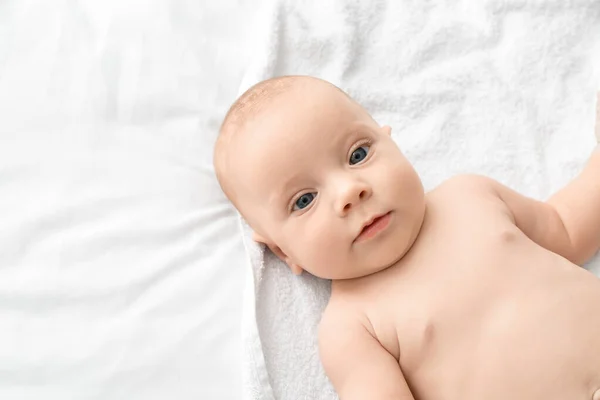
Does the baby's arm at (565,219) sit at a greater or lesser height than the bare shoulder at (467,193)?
lesser

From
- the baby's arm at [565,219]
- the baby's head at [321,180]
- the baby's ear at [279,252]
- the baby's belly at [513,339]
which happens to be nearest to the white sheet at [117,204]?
the baby's ear at [279,252]

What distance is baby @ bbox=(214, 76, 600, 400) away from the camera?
995 millimetres

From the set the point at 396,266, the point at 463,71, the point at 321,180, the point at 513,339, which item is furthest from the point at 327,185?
the point at 463,71

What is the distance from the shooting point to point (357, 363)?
3.38 feet

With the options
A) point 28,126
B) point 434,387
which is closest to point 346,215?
point 434,387

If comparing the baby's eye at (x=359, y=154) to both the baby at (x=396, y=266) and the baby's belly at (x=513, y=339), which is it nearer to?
the baby at (x=396, y=266)

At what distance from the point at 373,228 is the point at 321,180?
0.10 meters

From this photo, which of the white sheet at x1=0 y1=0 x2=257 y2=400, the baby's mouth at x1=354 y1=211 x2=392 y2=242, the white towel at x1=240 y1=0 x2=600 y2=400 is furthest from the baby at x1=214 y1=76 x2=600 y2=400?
the white towel at x1=240 y1=0 x2=600 y2=400

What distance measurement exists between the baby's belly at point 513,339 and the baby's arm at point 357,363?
4 centimetres

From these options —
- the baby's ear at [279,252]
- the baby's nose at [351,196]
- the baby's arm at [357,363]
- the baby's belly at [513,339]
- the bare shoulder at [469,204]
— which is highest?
the baby's nose at [351,196]

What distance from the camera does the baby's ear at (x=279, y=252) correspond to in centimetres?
116

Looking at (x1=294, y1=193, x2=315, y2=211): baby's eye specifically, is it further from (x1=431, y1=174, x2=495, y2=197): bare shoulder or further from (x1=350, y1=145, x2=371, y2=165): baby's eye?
(x1=431, y1=174, x2=495, y2=197): bare shoulder

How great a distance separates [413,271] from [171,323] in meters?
0.38

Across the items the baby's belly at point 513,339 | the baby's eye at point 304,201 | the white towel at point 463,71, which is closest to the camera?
the baby's belly at point 513,339
